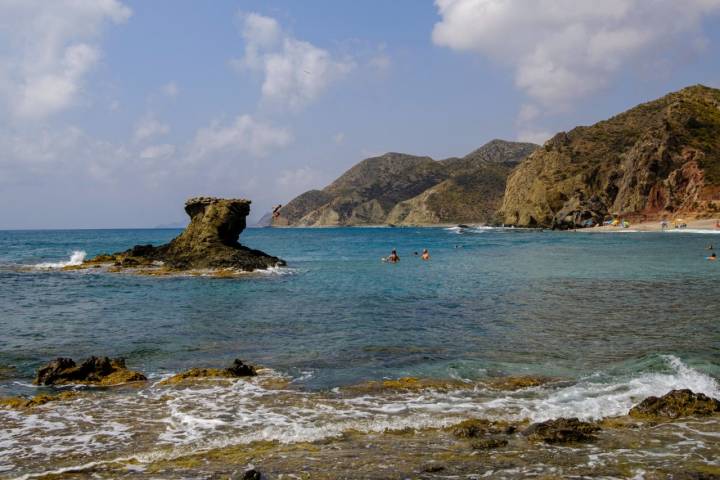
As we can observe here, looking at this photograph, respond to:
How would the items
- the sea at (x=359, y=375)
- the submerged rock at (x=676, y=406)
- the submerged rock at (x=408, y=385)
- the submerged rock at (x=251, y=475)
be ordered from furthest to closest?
the submerged rock at (x=408, y=385)
the submerged rock at (x=676, y=406)
the sea at (x=359, y=375)
the submerged rock at (x=251, y=475)

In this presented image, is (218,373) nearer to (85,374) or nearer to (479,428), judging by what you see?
(85,374)

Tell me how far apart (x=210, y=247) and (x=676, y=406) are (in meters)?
36.0

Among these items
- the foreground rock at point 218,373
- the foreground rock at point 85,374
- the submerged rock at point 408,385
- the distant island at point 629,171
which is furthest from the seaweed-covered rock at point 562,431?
the distant island at point 629,171

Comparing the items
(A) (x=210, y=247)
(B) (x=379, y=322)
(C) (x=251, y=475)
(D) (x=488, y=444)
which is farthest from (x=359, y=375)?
(A) (x=210, y=247)

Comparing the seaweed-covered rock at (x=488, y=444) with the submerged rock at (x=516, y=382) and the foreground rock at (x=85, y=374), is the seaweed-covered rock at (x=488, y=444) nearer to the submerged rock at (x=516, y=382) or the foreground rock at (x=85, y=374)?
the submerged rock at (x=516, y=382)

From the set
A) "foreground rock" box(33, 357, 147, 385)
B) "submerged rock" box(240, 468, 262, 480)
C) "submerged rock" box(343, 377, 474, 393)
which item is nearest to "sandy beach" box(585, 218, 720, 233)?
"submerged rock" box(343, 377, 474, 393)

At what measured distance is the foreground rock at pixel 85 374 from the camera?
1250 cm

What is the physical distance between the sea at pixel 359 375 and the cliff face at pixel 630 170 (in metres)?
98.4

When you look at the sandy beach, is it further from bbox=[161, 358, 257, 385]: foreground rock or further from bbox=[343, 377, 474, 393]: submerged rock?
bbox=[161, 358, 257, 385]: foreground rock

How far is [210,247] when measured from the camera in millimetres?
41312

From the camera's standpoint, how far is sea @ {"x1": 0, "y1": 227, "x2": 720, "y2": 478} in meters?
7.82

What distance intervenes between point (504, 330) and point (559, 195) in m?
134

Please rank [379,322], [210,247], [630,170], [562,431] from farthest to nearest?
[630,170] → [210,247] → [379,322] → [562,431]

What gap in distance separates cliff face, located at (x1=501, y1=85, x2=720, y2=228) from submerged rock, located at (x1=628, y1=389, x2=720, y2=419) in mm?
109681
